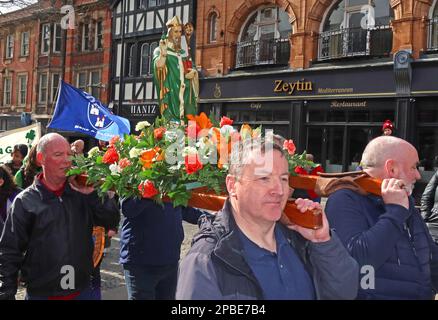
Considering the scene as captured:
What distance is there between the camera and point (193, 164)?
2.56m

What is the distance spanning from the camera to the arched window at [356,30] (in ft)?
50.2

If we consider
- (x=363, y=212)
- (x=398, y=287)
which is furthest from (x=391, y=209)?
(x=398, y=287)

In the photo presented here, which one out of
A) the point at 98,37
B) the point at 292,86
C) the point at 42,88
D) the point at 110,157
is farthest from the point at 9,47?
the point at 110,157

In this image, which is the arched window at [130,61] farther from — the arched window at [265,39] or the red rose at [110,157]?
the red rose at [110,157]

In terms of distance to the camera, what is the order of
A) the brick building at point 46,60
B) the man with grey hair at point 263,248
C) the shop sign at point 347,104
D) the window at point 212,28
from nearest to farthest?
the man with grey hair at point 263,248 → the shop sign at point 347,104 → the window at point 212,28 → the brick building at point 46,60

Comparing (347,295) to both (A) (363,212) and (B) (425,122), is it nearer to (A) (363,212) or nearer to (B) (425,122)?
(A) (363,212)

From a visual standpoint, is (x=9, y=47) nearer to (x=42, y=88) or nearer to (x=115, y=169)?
(x=42, y=88)

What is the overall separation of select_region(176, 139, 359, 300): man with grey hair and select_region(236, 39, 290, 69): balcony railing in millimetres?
16231

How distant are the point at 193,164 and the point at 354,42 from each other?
14420mm

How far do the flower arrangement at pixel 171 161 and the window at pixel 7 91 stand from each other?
29441mm

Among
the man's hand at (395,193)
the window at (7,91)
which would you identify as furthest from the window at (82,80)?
the man's hand at (395,193)

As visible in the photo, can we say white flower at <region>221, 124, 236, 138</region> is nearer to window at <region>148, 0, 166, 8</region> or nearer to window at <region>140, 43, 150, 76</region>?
window at <region>148, 0, 166, 8</region>

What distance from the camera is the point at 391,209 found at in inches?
93.5

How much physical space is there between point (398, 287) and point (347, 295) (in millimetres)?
596
